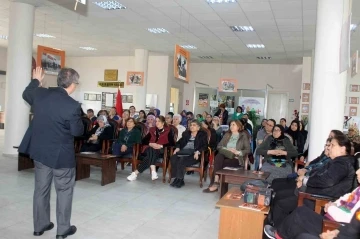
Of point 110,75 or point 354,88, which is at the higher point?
point 110,75

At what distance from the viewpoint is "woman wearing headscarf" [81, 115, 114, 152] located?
22.4 feet

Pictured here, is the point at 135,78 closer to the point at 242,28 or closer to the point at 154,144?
the point at 242,28

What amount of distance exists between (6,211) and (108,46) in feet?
31.5

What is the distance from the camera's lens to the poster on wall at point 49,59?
7.93 meters

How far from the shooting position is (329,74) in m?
4.68

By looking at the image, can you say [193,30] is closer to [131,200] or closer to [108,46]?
[108,46]

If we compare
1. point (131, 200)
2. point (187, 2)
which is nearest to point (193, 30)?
point (187, 2)

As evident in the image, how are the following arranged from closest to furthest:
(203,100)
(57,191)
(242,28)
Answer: (57,191), (242,28), (203,100)

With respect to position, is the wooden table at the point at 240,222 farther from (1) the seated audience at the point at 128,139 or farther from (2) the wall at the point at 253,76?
(2) the wall at the point at 253,76

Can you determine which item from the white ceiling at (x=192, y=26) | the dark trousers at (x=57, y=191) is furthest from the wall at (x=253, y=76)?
the dark trousers at (x=57, y=191)

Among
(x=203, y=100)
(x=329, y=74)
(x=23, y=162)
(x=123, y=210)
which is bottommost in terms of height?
(x=123, y=210)

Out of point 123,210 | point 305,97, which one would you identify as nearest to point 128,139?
point 123,210

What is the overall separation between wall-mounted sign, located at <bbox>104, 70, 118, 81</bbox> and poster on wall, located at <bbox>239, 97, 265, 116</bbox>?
557 cm

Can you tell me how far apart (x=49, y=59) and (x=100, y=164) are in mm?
3964
